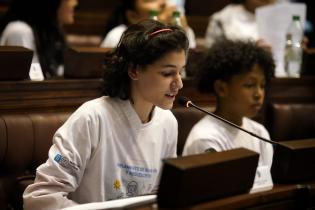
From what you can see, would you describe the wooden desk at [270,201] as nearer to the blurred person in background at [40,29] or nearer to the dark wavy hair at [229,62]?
the dark wavy hair at [229,62]

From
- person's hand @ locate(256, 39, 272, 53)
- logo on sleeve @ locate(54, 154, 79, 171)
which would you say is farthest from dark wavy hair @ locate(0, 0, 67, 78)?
logo on sleeve @ locate(54, 154, 79, 171)

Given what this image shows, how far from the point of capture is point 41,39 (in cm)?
296

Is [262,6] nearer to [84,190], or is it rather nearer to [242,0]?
[242,0]

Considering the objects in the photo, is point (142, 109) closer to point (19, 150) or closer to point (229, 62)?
point (19, 150)

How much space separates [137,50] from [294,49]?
1566 mm

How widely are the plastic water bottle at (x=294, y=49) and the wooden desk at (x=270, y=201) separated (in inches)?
68.5

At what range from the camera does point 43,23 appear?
3.00 meters

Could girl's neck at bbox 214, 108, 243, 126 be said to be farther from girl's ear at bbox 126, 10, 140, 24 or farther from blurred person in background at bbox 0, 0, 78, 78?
girl's ear at bbox 126, 10, 140, 24

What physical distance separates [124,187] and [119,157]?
91mm

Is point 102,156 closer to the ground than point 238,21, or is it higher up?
closer to the ground

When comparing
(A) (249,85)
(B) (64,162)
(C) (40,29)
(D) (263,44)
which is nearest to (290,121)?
(D) (263,44)

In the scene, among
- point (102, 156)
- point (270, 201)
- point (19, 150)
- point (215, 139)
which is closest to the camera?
point (270, 201)

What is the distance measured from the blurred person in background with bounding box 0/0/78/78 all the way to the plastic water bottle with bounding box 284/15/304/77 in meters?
1.18

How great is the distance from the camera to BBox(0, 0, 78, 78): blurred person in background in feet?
9.43
